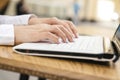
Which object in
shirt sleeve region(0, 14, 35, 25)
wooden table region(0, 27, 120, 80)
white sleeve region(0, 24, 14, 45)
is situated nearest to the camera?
wooden table region(0, 27, 120, 80)

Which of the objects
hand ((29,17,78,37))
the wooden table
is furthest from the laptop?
hand ((29,17,78,37))

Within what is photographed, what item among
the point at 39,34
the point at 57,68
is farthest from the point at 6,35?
the point at 57,68

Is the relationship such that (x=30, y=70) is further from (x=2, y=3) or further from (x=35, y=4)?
(x=35, y=4)

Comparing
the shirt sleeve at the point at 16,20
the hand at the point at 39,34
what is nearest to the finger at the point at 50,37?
the hand at the point at 39,34

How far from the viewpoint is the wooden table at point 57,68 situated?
42cm

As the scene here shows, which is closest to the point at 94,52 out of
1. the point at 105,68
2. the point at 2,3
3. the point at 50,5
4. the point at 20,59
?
the point at 105,68

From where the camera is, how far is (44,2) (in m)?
5.50

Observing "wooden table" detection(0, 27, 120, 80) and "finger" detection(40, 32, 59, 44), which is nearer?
"wooden table" detection(0, 27, 120, 80)

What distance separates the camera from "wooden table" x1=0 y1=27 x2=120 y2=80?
1.37 feet

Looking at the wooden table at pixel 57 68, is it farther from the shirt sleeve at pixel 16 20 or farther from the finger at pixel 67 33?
the shirt sleeve at pixel 16 20

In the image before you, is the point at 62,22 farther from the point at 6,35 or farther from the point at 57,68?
the point at 57,68

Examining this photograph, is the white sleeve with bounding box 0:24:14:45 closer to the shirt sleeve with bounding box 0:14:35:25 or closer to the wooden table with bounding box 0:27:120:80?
the wooden table with bounding box 0:27:120:80

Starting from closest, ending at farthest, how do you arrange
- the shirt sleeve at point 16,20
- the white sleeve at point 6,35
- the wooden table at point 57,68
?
the wooden table at point 57,68 → the white sleeve at point 6,35 → the shirt sleeve at point 16,20

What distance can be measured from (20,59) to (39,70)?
6 centimetres
